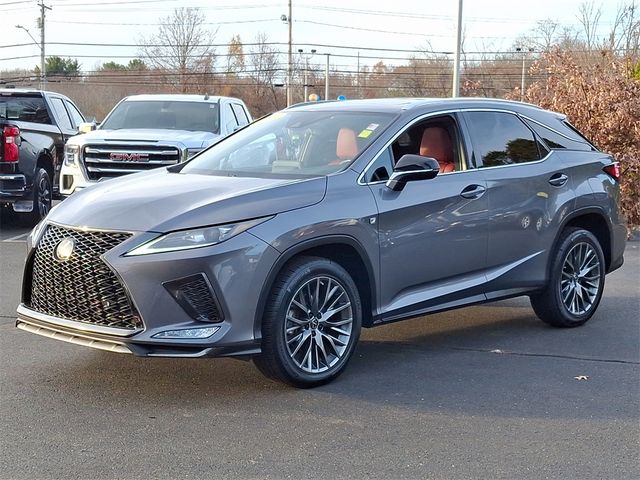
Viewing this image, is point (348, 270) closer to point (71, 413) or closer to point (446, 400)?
point (446, 400)

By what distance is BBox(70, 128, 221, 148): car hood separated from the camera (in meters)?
12.2

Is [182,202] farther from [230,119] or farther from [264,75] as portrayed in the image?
[264,75]

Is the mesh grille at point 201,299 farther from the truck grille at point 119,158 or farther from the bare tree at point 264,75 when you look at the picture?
the bare tree at point 264,75

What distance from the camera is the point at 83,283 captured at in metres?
5.20

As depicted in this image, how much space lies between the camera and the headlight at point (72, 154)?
12273 mm

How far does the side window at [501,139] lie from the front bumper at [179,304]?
234 cm

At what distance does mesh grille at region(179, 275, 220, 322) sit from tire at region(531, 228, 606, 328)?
3158 millimetres

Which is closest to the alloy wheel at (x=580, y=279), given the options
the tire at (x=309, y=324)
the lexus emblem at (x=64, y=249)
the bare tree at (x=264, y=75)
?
the tire at (x=309, y=324)

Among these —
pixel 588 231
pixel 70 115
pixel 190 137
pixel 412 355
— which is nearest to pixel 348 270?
pixel 412 355

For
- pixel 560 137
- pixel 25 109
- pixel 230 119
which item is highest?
pixel 25 109

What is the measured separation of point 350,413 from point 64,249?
1.92 meters

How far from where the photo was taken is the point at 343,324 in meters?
5.69

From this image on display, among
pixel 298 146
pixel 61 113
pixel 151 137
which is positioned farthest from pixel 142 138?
pixel 298 146

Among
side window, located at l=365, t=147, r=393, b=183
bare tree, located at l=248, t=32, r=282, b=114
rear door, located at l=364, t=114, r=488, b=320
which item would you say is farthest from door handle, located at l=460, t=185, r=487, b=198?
bare tree, located at l=248, t=32, r=282, b=114
